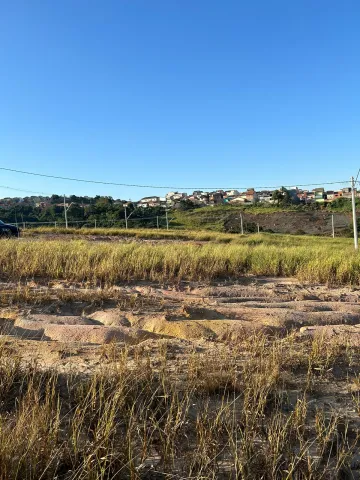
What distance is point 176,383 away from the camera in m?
3.15

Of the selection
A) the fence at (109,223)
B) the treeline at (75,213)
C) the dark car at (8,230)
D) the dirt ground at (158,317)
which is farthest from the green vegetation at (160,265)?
the treeline at (75,213)

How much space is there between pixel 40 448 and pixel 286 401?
1.80m

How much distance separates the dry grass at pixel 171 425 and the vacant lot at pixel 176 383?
1 centimetres

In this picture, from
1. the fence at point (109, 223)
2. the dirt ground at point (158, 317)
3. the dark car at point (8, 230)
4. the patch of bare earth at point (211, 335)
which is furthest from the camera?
the fence at point (109, 223)

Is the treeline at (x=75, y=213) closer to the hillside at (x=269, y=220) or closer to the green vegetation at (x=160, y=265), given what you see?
the hillside at (x=269, y=220)

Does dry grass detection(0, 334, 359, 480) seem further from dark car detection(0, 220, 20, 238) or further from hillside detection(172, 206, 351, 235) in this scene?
hillside detection(172, 206, 351, 235)

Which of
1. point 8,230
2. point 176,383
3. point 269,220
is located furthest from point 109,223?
point 176,383

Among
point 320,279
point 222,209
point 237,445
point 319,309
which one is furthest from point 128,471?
point 222,209

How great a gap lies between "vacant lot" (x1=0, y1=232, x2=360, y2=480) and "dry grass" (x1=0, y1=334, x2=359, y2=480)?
0.01m

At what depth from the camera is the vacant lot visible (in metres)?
2.26

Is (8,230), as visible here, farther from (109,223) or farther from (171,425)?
(171,425)

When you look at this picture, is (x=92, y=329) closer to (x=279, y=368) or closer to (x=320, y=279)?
(x=279, y=368)

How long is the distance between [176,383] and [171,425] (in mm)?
569

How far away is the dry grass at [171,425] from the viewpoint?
219cm
